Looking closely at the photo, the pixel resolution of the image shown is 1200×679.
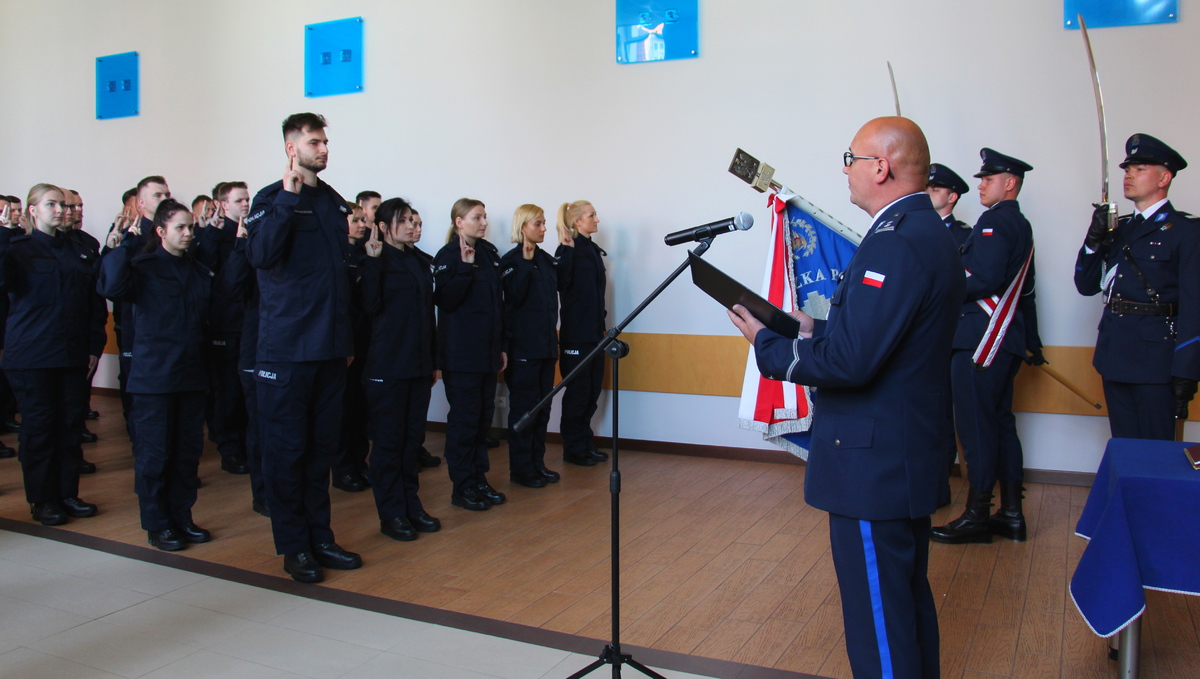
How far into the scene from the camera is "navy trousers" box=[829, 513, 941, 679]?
1816mm

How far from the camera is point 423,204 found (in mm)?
6504

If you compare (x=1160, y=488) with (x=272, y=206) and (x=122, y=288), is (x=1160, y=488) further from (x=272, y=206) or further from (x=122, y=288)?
(x=122, y=288)

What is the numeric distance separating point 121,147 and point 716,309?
5757 mm

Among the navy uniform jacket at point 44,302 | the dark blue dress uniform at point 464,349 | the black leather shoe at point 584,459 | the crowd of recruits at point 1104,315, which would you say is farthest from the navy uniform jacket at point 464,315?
the crowd of recruits at point 1104,315

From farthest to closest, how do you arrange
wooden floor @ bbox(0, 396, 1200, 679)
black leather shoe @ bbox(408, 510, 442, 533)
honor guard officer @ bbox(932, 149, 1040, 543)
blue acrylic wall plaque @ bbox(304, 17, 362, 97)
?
1. blue acrylic wall plaque @ bbox(304, 17, 362, 97)
2. black leather shoe @ bbox(408, 510, 442, 533)
3. honor guard officer @ bbox(932, 149, 1040, 543)
4. wooden floor @ bbox(0, 396, 1200, 679)

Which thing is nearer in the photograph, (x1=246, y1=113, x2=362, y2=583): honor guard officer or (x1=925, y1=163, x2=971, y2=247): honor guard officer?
(x1=246, y1=113, x2=362, y2=583): honor guard officer

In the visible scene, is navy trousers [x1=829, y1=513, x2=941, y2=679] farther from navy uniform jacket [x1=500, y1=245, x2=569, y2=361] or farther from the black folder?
navy uniform jacket [x1=500, y1=245, x2=569, y2=361]

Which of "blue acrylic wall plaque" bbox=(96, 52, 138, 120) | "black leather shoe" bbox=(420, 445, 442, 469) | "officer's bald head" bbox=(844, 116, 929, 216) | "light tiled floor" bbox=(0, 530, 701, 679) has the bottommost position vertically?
"light tiled floor" bbox=(0, 530, 701, 679)

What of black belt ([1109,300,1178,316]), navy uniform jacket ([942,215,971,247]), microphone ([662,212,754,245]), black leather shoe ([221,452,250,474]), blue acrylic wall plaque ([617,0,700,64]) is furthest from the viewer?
blue acrylic wall plaque ([617,0,700,64])

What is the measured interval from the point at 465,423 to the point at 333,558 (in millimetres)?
1065

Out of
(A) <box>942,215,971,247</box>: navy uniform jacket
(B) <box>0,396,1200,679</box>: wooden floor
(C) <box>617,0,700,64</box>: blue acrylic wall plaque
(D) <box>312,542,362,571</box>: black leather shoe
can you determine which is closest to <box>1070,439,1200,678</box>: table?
(B) <box>0,396,1200,679</box>: wooden floor

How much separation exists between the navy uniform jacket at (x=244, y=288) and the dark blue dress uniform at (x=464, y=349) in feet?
2.84

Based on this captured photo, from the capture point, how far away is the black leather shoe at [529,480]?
4.89 m

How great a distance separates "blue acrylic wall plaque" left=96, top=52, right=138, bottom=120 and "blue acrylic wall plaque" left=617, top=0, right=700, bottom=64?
15.5ft
